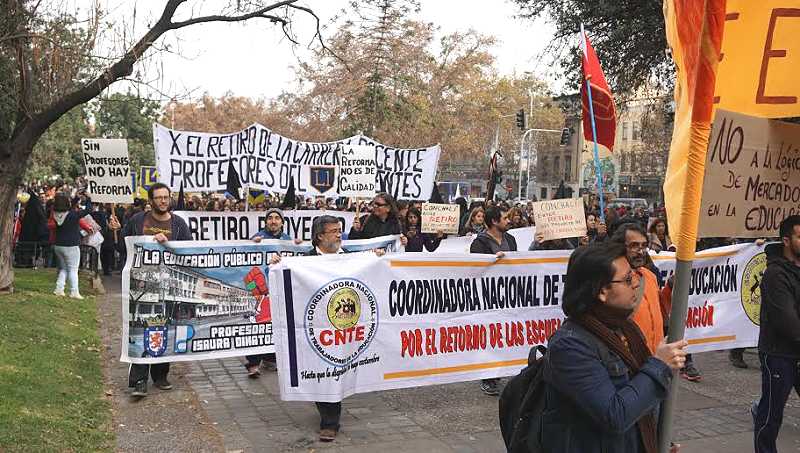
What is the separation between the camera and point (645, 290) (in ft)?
15.0

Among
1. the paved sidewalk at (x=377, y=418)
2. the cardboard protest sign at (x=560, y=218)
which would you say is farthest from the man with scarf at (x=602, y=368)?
the cardboard protest sign at (x=560, y=218)

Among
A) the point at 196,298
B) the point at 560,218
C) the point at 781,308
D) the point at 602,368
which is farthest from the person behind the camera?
the point at 560,218

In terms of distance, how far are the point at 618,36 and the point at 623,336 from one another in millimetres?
12028

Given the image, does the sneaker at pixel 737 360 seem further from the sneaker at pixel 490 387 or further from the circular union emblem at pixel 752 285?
the sneaker at pixel 490 387

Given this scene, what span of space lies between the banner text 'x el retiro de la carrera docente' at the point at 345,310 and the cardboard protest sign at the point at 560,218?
4.56 feet

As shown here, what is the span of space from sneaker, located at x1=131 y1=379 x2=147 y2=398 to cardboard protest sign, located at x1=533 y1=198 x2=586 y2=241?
15.3ft

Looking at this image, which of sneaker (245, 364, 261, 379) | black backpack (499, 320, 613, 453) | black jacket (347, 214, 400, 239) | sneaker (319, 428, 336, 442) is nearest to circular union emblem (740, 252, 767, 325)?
black jacket (347, 214, 400, 239)

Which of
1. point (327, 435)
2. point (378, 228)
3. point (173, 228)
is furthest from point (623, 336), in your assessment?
point (378, 228)

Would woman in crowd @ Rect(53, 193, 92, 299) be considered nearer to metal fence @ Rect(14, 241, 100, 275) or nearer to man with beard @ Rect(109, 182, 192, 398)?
metal fence @ Rect(14, 241, 100, 275)

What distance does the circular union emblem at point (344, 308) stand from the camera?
6383 mm

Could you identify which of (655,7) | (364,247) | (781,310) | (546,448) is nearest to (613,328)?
(546,448)

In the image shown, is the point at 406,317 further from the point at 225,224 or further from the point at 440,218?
the point at 440,218

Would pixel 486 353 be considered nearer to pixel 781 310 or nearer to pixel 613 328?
pixel 781 310

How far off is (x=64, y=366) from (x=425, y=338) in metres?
3.66
